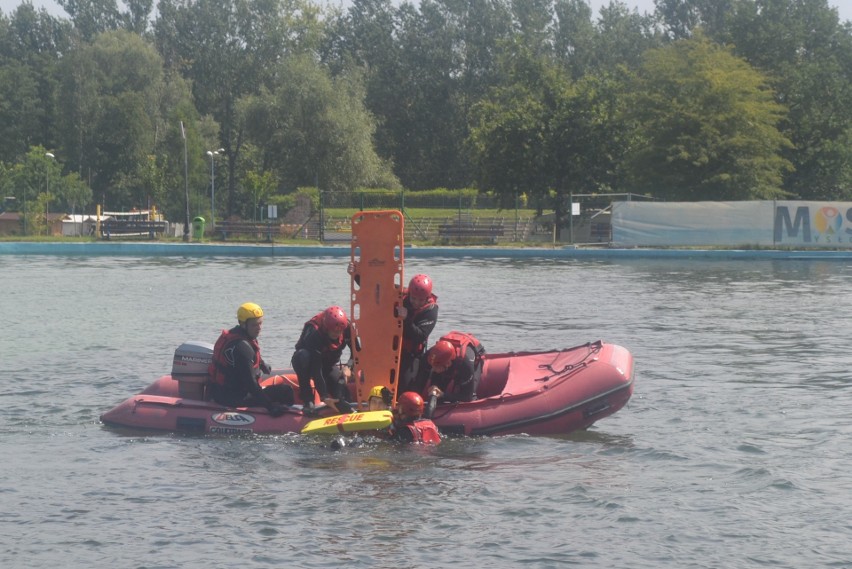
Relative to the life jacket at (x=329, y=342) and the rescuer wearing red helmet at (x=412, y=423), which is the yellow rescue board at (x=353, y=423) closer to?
the rescuer wearing red helmet at (x=412, y=423)

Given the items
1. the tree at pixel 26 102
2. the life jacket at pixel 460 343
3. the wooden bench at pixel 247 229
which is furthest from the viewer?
the tree at pixel 26 102

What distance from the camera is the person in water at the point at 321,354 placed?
12250mm

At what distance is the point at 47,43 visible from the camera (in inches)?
3312

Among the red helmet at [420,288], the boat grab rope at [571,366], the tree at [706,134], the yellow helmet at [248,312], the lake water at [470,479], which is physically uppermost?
the tree at [706,134]

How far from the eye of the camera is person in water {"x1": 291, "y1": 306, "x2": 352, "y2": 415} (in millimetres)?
12250

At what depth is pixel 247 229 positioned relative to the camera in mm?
48812

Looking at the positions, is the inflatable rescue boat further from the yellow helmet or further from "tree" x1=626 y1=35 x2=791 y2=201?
"tree" x1=626 y1=35 x2=791 y2=201

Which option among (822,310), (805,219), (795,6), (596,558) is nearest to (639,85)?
(805,219)

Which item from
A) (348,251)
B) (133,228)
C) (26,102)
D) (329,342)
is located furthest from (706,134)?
(26,102)

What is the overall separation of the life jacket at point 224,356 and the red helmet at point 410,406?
1593 mm

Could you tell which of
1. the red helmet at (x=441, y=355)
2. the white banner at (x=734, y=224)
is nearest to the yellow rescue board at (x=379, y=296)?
the red helmet at (x=441, y=355)

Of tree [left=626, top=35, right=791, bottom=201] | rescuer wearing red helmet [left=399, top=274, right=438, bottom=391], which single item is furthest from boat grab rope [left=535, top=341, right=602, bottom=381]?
tree [left=626, top=35, right=791, bottom=201]

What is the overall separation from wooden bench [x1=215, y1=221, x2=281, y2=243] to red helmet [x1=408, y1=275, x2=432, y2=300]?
Result: 3571 cm

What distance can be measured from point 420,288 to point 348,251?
28.9 meters
